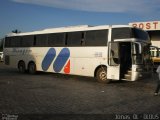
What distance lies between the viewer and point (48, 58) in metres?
22.3

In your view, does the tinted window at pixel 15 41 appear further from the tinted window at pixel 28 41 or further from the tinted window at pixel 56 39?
the tinted window at pixel 56 39

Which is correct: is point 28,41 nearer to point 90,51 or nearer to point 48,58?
point 48,58

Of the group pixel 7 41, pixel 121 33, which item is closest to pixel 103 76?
pixel 121 33

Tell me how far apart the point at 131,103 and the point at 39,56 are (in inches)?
496

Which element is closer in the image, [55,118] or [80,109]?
[55,118]

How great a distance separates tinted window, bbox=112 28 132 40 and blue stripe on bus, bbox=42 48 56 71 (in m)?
5.39

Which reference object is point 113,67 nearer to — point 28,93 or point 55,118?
point 28,93

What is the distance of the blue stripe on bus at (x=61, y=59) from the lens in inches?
821

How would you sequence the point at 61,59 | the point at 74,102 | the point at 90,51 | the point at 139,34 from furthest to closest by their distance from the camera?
the point at 61,59
the point at 90,51
the point at 139,34
the point at 74,102

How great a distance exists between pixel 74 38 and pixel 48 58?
2921mm

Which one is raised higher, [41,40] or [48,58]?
[41,40]

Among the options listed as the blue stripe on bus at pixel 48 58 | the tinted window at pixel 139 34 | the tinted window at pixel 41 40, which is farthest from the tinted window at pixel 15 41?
the tinted window at pixel 139 34

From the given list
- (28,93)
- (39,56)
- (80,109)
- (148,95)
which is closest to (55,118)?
(80,109)

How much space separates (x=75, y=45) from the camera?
2020 cm
